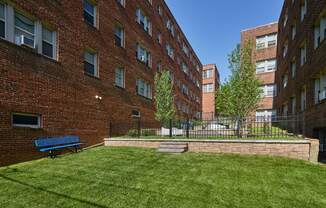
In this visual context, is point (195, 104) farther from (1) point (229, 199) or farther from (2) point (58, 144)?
(1) point (229, 199)

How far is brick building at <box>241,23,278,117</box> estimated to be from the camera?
2688cm

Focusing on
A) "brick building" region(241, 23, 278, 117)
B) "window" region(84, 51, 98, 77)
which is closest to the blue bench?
"window" region(84, 51, 98, 77)

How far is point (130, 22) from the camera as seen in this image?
56.4 ft

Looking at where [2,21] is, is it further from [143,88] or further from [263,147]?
[143,88]

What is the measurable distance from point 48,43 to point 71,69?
5.43 ft

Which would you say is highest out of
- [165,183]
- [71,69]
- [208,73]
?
[208,73]

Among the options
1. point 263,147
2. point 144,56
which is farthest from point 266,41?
point 263,147

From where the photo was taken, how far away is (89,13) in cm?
1284

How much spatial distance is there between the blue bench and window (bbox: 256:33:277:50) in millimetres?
27199

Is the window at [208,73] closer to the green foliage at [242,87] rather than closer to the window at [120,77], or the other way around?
the green foliage at [242,87]

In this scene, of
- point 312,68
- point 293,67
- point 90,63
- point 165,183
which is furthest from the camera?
point 293,67

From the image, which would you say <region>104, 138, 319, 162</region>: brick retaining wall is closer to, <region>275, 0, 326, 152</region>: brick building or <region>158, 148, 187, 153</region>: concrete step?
<region>158, 148, 187, 153</region>: concrete step

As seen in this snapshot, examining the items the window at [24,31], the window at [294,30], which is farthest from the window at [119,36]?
the window at [294,30]

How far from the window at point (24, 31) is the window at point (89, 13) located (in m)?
Result: 3.85
